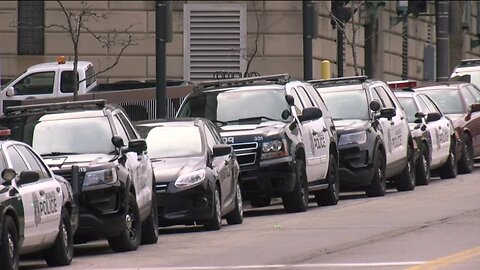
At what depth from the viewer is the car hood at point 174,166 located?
69.9ft

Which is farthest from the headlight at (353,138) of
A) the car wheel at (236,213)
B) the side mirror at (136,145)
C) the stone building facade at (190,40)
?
the stone building facade at (190,40)

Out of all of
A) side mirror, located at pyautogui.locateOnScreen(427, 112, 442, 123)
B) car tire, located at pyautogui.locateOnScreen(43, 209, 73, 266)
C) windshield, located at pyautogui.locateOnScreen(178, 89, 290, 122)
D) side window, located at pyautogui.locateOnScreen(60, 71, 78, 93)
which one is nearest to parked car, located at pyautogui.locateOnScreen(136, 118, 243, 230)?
windshield, located at pyautogui.locateOnScreen(178, 89, 290, 122)

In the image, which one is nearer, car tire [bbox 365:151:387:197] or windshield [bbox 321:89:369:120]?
car tire [bbox 365:151:387:197]

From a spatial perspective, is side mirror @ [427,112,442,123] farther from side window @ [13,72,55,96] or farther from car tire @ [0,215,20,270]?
car tire @ [0,215,20,270]

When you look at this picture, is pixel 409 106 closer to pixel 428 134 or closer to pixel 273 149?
pixel 428 134

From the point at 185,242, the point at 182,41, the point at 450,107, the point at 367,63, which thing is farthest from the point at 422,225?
the point at 367,63

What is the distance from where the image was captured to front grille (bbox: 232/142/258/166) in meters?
23.8

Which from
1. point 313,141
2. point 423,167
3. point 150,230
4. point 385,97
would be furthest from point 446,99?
point 150,230

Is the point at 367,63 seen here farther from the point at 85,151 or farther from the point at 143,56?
the point at 85,151

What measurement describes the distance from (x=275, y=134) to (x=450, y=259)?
7942 millimetres

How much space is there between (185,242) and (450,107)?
1474 centimetres

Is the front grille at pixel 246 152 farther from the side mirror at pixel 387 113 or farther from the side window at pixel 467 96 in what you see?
the side window at pixel 467 96

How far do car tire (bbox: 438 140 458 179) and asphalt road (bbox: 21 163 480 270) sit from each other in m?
5.75

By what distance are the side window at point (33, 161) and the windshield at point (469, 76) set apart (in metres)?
20.7
